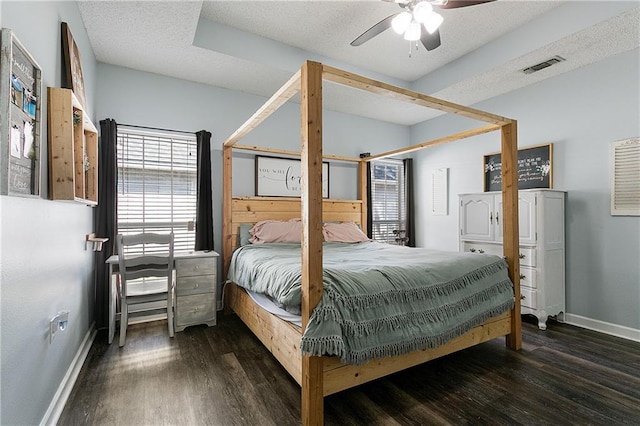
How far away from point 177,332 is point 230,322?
52 centimetres

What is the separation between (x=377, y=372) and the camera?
1876 mm

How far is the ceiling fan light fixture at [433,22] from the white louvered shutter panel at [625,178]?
2263 mm

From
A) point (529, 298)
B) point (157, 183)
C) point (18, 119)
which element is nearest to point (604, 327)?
point (529, 298)

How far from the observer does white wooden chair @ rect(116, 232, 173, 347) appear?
2.65 metres

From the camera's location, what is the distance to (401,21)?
2174 millimetres

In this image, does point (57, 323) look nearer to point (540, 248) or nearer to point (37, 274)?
point (37, 274)

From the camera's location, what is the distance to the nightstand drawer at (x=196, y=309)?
Answer: 2959mm

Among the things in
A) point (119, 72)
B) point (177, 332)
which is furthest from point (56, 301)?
point (119, 72)

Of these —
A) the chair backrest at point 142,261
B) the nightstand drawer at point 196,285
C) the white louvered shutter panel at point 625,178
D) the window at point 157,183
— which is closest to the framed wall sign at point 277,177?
the window at point 157,183

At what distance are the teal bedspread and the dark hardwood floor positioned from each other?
339 mm

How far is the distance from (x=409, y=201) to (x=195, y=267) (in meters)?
3.47

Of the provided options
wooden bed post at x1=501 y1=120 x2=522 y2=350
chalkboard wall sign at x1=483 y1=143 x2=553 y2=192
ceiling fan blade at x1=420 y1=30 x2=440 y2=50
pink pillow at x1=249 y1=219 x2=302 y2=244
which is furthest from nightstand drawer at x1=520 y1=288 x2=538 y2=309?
ceiling fan blade at x1=420 y1=30 x2=440 y2=50

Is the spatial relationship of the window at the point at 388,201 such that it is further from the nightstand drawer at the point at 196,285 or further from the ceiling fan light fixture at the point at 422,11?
the ceiling fan light fixture at the point at 422,11

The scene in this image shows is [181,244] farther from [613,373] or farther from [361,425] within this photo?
[613,373]
